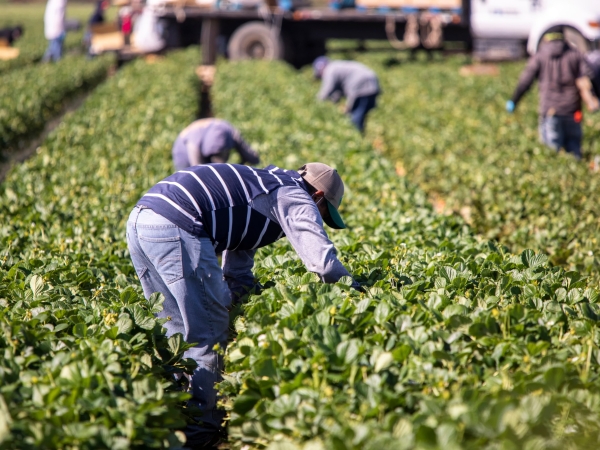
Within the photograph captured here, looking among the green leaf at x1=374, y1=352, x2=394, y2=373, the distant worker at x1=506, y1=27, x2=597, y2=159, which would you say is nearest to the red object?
the distant worker at x1=506, y1=27, x2=597, y2=159

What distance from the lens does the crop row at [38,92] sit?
11554 mm

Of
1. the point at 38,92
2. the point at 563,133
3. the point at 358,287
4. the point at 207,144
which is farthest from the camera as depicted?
the point at 38,92

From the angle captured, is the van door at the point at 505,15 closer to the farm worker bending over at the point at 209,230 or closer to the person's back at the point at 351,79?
the person's back at the point at 351,79

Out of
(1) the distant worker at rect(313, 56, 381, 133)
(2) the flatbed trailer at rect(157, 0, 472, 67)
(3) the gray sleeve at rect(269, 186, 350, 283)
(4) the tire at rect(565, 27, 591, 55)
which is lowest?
(3) the gray sleeve at rect(269, 186, 350, 283)

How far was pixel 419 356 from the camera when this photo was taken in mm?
3240

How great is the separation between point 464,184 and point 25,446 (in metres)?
6.25

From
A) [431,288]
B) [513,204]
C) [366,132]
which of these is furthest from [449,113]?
[431,288]

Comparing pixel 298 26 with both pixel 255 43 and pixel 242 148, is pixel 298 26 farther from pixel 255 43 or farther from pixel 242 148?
pixel 242 148

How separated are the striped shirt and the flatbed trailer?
1756 centimetres

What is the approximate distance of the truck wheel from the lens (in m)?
21.1

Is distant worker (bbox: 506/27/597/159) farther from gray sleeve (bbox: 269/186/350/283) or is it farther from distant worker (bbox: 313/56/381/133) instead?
gray sleeve (bbox: 269/186/350/283)

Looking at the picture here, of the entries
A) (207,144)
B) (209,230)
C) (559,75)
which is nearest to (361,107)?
(559,75)

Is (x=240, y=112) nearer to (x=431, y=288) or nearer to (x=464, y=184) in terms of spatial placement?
(x=464, y=184)

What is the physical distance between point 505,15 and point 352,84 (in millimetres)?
10685
